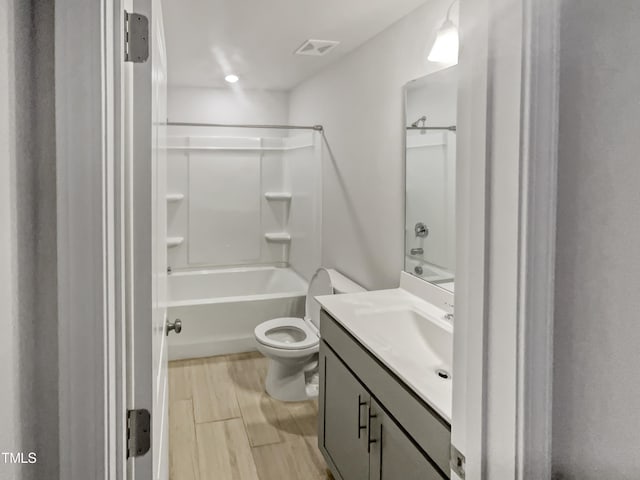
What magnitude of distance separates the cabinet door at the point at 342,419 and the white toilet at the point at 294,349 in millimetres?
616

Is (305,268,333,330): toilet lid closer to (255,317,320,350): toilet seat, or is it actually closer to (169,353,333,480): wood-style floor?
(255,317,320,350): toilet seat

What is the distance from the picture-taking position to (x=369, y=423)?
163 cm

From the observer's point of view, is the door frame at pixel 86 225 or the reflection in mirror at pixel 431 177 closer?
the door frame at pixel 86 225

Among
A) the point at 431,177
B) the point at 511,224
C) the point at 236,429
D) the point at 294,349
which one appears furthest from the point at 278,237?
the point at 511,224

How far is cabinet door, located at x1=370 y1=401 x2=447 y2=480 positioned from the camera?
50.9 inches

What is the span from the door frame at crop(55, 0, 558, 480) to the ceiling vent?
2.04 m

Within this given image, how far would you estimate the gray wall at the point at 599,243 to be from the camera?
0.71 m

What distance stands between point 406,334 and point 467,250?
116 centimetres

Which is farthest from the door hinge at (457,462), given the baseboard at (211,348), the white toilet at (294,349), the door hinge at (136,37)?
the baseboard at (211,348)

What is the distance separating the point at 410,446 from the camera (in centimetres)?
136

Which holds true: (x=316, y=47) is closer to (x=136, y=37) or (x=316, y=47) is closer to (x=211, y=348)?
(x=136, y=37)

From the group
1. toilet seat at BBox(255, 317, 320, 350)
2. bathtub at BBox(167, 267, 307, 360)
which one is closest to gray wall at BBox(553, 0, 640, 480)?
toilet seat at BBox(255, 317, 320, 350)

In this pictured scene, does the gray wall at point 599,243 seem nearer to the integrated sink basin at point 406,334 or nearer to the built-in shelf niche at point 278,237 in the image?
the integrated sink basin at point 406,334

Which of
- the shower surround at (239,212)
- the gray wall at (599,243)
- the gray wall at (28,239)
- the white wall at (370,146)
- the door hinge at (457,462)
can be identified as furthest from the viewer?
the shower surround at (239,212)
